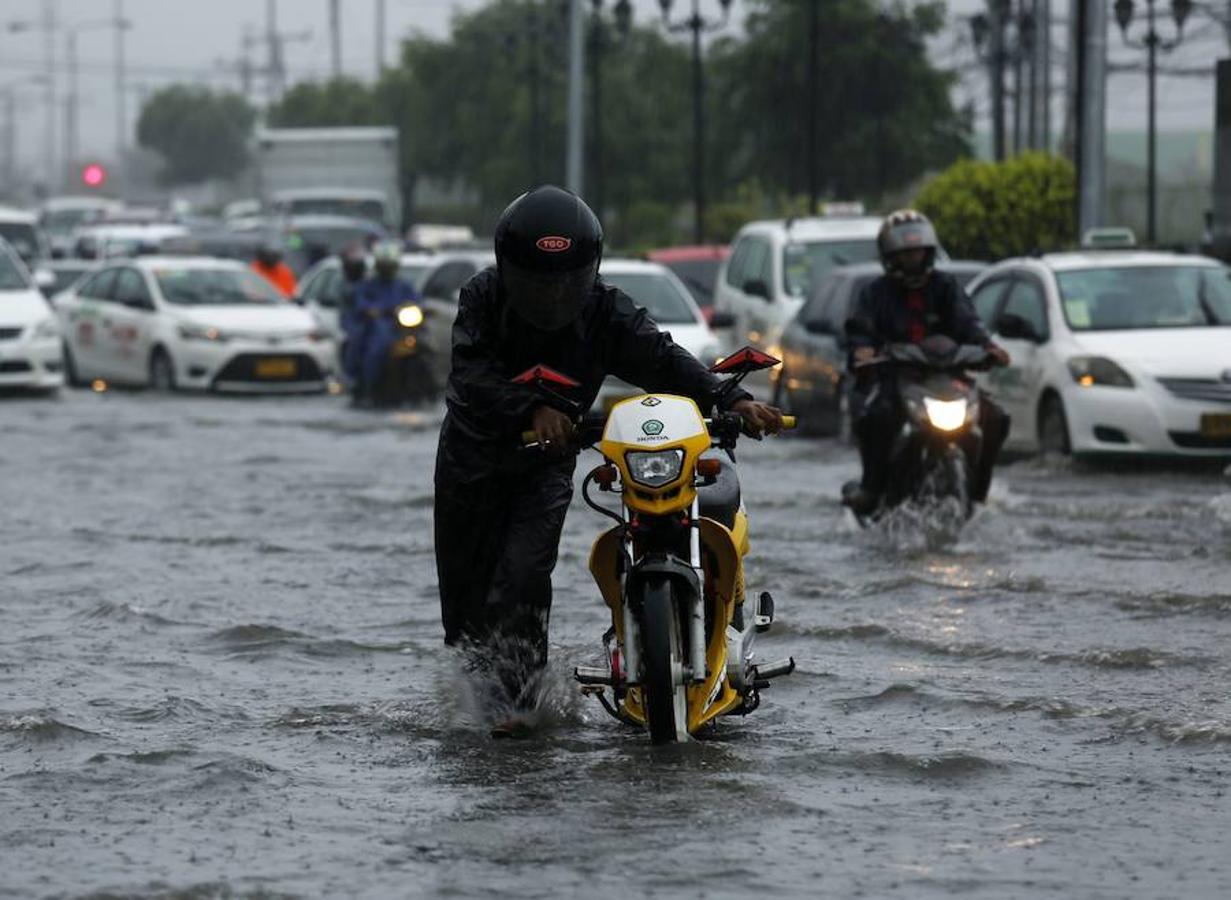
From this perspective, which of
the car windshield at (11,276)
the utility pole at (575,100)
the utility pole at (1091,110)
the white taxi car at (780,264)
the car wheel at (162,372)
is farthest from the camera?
the utility pole at (575,100)

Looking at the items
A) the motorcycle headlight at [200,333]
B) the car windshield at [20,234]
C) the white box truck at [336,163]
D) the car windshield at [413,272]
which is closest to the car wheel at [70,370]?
the motorcycle headlight at [200,333]

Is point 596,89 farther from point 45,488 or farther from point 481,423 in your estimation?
point 481,423

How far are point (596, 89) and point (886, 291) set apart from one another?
36.0 metres

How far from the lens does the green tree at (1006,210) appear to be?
30891mm

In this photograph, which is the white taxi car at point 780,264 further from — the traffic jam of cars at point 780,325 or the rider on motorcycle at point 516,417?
the rider on motorcycle at point 516,417

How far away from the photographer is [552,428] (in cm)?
747

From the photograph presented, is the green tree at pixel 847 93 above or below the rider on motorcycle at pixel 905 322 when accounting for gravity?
above

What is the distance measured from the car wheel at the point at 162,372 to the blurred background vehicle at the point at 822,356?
8.35m

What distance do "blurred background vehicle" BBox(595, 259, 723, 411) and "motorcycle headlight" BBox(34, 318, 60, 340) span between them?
5.47m

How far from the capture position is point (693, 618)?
7.58 metres

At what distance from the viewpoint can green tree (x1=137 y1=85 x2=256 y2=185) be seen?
14550 centimetres

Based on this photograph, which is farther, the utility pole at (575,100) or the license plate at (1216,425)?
the utility pole at (575,100)

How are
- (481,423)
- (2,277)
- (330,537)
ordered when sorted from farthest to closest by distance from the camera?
(2,277)
(330,537)
(481,423)

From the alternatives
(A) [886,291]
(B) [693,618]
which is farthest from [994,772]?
(A) [886,291]
